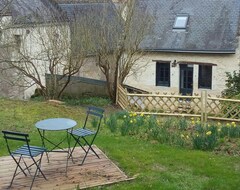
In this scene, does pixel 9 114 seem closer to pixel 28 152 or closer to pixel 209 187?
pixel 28 152

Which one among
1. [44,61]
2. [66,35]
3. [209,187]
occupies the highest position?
[66,35]

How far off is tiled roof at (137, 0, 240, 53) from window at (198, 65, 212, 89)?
1.19 m

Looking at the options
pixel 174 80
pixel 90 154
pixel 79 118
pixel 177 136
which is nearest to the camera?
pixel 90 154

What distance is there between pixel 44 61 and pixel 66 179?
13.4 meters

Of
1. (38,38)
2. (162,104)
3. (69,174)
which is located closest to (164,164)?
(69,174)

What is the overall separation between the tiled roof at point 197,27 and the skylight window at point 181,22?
26cm

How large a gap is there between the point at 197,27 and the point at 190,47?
5.24 feet

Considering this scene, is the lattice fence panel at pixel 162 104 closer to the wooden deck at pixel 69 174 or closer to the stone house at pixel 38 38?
the stone house at pixel 38 38

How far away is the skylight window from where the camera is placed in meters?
25.0

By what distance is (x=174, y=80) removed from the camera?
24.8m

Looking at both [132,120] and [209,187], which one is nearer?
[209,187]

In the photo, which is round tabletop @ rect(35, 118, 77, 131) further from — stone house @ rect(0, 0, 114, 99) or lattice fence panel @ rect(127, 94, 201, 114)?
stone house @ rect(0, 0, 114, 99)

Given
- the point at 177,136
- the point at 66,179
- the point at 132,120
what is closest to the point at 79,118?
the point at 132,120

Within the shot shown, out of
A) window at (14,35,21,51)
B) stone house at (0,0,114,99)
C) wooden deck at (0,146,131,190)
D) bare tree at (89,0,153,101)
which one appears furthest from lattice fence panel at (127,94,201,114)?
wooden deck at (0,146,131,190)
